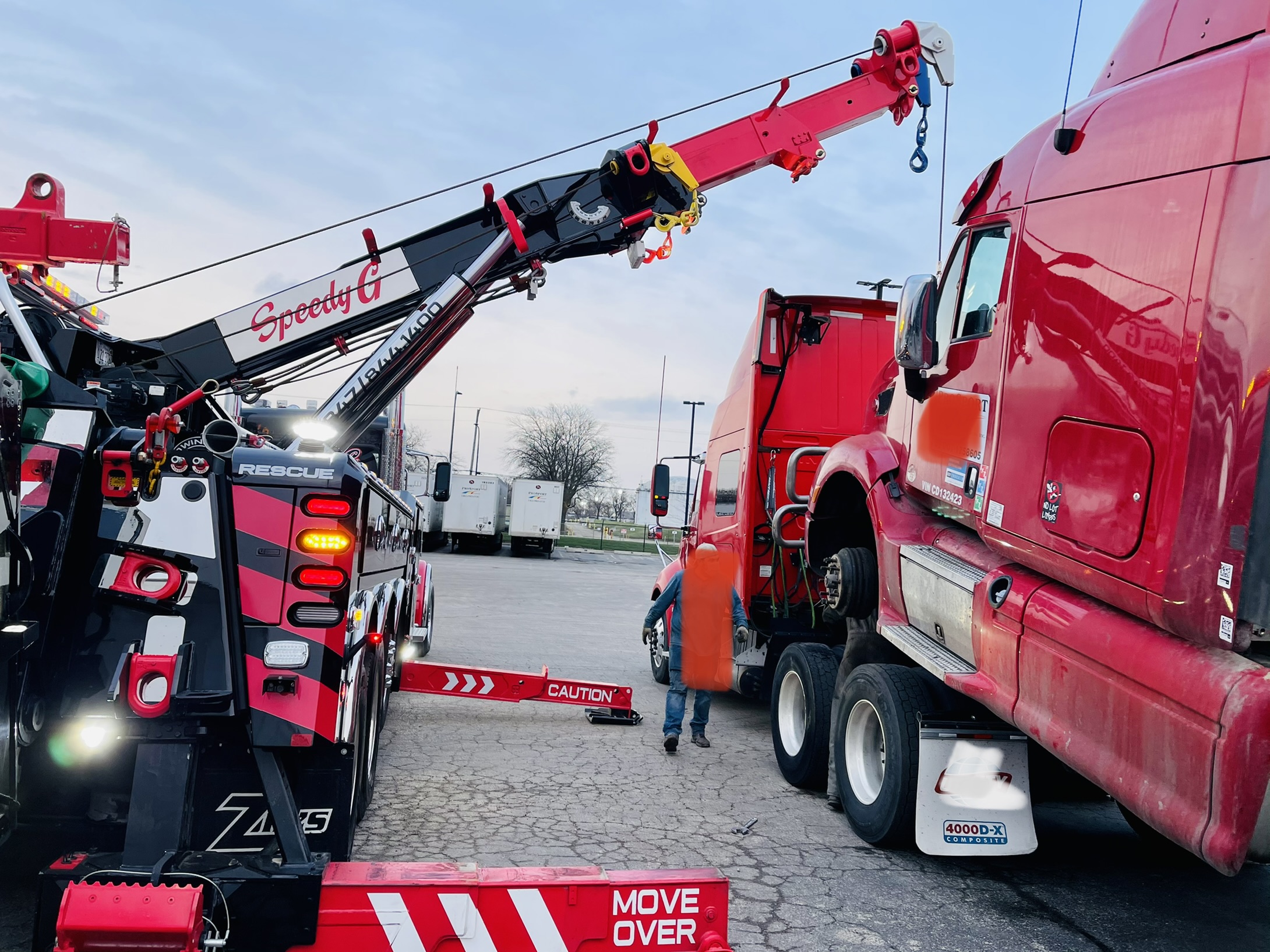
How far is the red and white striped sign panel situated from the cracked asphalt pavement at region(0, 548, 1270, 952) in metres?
1.29

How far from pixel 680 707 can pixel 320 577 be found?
4.08 meters

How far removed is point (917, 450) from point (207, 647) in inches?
136

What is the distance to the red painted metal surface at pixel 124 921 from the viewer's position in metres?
2.39

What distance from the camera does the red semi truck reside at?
2682 mm

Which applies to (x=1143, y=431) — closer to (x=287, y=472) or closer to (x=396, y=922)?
(x=396, y=922)

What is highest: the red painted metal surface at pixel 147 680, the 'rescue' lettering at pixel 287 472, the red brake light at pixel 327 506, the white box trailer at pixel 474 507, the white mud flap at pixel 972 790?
the 'rescue' lettering at pixel 287 472

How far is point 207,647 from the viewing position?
3223mm

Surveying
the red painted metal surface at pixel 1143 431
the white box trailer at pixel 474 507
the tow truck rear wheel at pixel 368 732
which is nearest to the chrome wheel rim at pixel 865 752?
the red painted metal surface at pixel 1143 431

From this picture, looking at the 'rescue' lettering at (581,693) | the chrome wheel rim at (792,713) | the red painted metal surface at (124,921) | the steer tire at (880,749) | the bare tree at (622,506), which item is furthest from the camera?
the bare tree at (622,506)

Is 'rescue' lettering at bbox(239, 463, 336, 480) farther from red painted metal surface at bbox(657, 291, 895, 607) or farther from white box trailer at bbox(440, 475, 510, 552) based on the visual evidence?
white box trailer at bbox(440, 475, 510, 552)

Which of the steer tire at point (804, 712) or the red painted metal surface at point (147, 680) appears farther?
the steer tire at point (804, 712)

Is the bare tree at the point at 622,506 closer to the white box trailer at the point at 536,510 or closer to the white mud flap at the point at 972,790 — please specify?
the white box trailer at the point at 536,510

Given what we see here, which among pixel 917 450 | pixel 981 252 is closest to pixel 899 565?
pixel 917 450

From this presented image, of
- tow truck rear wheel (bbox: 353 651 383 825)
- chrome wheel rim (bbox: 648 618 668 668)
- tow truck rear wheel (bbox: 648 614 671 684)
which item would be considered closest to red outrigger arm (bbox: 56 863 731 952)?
tow truck rear wheel (bbox: 353 651 383 825)
